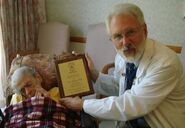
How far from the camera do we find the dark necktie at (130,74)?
171 centimetres

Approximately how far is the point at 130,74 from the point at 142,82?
19 centimetres

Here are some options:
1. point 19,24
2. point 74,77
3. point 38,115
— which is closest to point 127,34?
point 74,77

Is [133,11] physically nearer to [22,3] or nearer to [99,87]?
[99,87]

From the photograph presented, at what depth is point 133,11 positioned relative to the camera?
59.1 inches

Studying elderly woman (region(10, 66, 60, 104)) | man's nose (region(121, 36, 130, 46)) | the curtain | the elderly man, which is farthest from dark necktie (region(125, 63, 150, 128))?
the curtain

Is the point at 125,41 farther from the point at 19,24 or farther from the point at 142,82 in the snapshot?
the point at 19,24

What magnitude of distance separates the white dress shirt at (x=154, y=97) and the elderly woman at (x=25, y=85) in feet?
1.15

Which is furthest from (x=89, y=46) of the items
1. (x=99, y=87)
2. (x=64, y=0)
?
(x=99, y=87)

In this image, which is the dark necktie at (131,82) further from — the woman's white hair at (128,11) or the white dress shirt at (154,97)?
the woman's white hair at (128,11)

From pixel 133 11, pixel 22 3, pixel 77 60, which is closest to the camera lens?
pixel 133 11

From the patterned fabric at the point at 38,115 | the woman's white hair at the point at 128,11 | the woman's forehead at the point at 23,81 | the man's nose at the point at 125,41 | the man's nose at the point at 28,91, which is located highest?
the woman's white hair at the point at 128,11

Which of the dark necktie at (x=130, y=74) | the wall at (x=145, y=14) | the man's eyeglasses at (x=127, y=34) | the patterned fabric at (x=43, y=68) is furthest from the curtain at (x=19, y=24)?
the man's eyeglasses at (x=127, y=34)

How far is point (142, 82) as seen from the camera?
5.08ft

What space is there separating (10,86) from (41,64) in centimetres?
25
